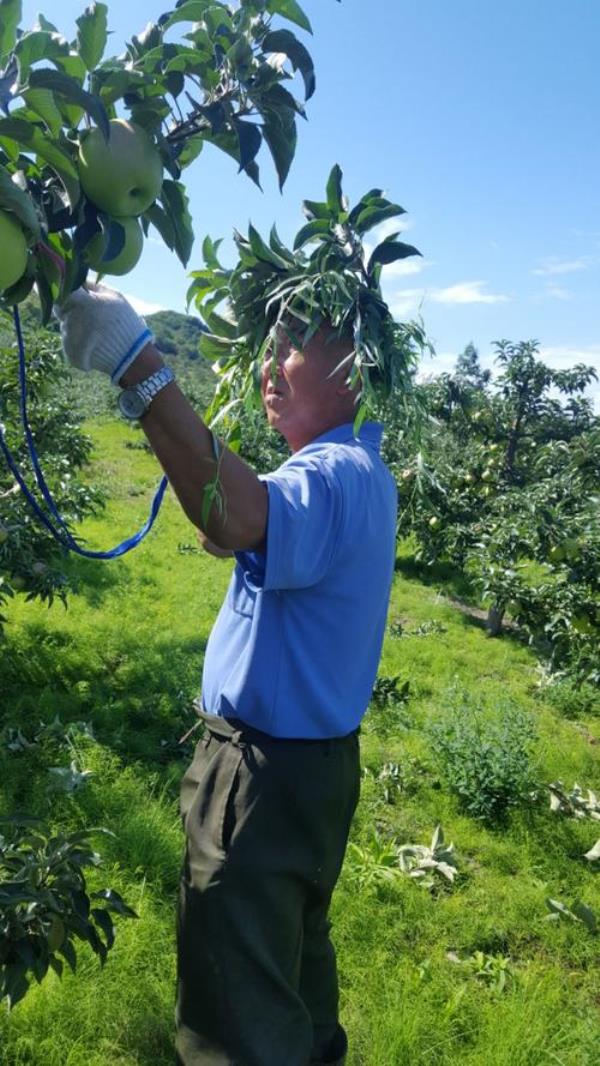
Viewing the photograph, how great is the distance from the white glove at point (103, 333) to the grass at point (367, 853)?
2229 millimetres

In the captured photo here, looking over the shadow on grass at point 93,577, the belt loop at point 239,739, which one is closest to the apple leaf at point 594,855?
the belt loop at point 239,739

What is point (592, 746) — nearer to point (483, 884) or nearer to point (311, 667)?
point (483, 884)

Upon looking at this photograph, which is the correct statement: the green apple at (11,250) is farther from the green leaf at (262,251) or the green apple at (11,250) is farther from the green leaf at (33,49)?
the green leaf at (262,251)

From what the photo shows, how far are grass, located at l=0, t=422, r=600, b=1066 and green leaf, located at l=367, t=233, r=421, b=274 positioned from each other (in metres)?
2.55

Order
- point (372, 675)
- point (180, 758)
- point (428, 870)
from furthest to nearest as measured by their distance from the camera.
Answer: point (180, 758), point (428, 870), point (372, 675)

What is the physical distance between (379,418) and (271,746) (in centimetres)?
88

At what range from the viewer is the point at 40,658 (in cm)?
535

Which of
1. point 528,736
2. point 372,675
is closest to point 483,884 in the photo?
Result: point 528,736

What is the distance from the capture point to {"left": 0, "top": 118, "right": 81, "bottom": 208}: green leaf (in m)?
0.90

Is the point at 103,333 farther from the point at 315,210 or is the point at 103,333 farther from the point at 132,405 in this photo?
the point at 315,210

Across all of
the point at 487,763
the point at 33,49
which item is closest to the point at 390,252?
the point at 33,49

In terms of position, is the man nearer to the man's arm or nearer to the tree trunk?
the man's arm

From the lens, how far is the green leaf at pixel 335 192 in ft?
5.84

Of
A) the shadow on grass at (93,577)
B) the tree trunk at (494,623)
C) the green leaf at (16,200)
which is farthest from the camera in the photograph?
the tree trunk at (494,623)
